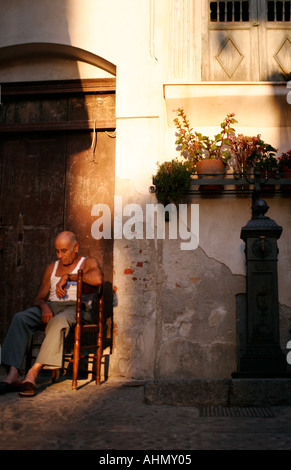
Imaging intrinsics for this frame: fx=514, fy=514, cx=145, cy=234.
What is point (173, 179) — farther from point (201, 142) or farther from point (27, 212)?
point (27, 212)

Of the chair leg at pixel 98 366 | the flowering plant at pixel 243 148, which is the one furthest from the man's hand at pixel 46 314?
the flowering plant at pixel 243 148

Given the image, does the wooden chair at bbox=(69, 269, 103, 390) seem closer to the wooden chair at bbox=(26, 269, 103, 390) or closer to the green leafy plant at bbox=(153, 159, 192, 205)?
the wooden chair at bbox=(26, 269, 103, 390)

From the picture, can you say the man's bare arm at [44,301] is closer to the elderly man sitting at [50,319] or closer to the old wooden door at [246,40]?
the elderly man sitting at [50,319]

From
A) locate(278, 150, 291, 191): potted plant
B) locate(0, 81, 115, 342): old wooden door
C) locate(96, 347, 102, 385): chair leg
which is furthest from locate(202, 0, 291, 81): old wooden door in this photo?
locate(96, 347, 102, 385): chair leg

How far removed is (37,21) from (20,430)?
496cm

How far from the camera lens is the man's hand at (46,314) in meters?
4.86

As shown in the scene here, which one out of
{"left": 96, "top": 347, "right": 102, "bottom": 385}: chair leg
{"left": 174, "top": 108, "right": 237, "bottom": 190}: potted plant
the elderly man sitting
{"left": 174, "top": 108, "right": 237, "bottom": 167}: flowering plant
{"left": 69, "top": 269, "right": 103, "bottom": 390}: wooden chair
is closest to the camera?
the elderly man sitting

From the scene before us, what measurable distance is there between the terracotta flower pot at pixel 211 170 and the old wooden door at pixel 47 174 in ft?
4.07

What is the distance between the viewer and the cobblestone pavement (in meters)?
2.91

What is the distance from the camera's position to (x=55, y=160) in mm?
6480

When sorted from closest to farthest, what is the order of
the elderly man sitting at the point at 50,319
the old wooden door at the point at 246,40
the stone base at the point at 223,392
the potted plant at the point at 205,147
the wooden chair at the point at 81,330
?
the stone base at the point at 223,392 → the elderly man sitting at the point at 50,319 → the wooden chair at the point at 81,330 → the potted plant at the point at 205,147 → the old wooden door at the point at 246,40

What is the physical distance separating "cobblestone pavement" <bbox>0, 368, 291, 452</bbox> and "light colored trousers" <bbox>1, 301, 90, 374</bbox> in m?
0.30

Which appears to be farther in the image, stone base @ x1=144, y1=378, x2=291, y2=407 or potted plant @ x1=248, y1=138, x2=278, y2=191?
potted plant @ x1=248, y1=138, x2=278, y2=191

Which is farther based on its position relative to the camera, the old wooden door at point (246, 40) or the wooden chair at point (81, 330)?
the old wooden door at point (246, 40)
